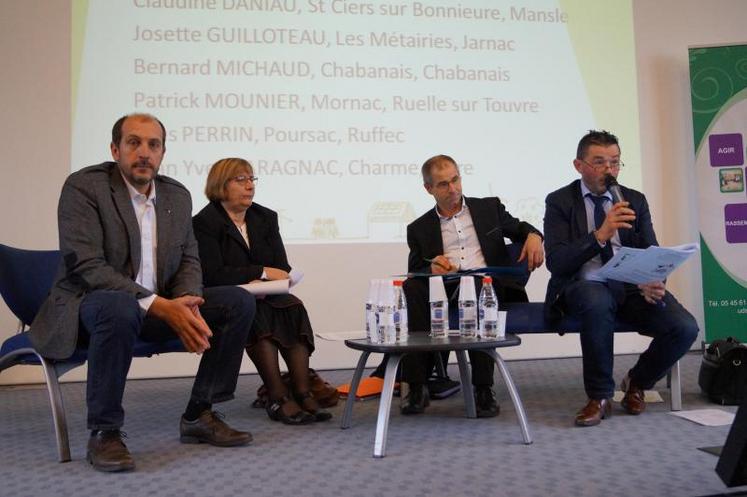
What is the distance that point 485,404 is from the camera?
3.09 m

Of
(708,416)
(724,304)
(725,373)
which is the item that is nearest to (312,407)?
(708,416)

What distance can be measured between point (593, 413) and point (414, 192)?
7.02ft

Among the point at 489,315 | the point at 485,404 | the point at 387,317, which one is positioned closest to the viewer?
the point at 387,317

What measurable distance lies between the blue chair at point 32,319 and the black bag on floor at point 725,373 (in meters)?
2.14

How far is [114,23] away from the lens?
439cm

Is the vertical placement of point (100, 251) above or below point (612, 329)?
above

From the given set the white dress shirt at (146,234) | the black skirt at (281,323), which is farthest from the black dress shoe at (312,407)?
the white dress shirt at (146,234)

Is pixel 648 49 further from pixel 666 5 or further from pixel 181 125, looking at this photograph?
pixel 181 125

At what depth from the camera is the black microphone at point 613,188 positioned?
291 cm

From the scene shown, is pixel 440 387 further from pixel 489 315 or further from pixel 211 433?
pixel 211 433

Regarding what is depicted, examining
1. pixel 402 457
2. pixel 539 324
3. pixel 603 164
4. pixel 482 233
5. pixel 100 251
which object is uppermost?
pixel 603 164

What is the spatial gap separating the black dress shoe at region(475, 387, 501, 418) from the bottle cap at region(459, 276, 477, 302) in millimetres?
514

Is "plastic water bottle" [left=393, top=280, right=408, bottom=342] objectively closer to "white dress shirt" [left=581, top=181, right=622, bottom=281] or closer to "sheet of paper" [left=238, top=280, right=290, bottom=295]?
"sheet of paper" [left=238, top=280, right=290, bottom=295]

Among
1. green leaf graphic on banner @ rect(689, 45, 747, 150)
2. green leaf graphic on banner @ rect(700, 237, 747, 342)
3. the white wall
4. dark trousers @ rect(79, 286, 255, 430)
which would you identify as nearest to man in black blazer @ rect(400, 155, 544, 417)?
dark trousers @ rect(79, 286, 255, 430)
